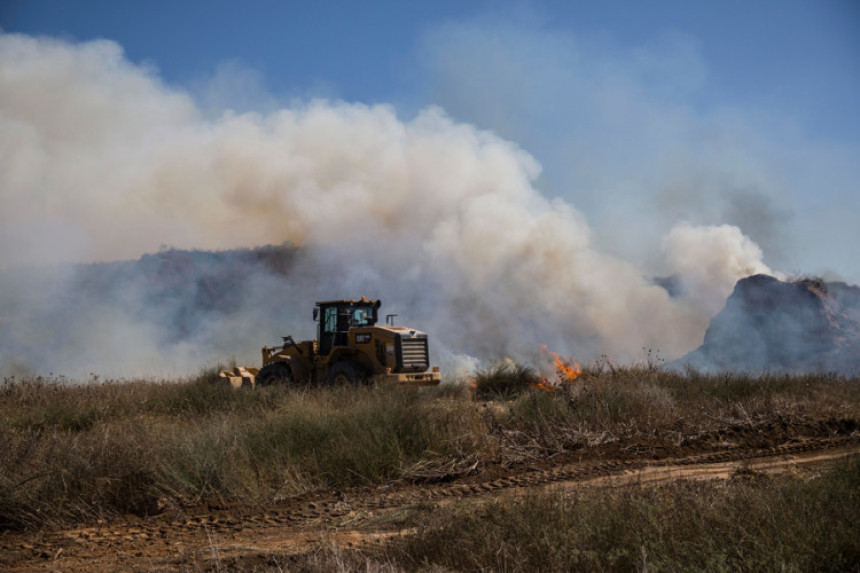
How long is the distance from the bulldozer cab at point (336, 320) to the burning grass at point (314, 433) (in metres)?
3.88

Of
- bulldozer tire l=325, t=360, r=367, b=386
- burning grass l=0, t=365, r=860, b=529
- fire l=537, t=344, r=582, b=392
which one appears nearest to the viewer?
burning grass l=0, t=365, r=860, b=529

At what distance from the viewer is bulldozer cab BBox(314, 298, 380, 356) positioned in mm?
19938

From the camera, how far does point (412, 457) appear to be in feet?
31.8

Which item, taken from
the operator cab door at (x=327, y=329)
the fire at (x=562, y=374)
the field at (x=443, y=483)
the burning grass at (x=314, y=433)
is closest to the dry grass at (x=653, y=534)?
the field at (x=443, y=483)

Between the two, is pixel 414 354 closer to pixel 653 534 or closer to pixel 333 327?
pixel 333 327

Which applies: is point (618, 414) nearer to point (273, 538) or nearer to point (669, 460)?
point (669, 460)

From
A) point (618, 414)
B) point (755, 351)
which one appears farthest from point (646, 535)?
point (755, 351)

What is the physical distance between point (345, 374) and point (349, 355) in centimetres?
109

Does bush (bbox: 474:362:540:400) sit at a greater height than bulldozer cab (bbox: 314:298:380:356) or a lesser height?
lesser

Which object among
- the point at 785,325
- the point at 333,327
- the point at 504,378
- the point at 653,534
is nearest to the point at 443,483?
the point at 653,534

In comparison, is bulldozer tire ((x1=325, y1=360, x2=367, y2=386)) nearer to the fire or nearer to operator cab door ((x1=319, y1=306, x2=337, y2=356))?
operator cab door ((x1=319, y1=306, x2=337, y2=356))

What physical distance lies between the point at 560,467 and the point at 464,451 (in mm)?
1431

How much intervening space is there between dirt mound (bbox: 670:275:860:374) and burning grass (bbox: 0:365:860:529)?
63.4 feet

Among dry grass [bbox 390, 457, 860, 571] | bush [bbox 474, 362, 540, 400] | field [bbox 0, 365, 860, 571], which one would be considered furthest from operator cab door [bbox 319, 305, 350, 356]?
dry grass [bbox 390, 457, 860, 571]
